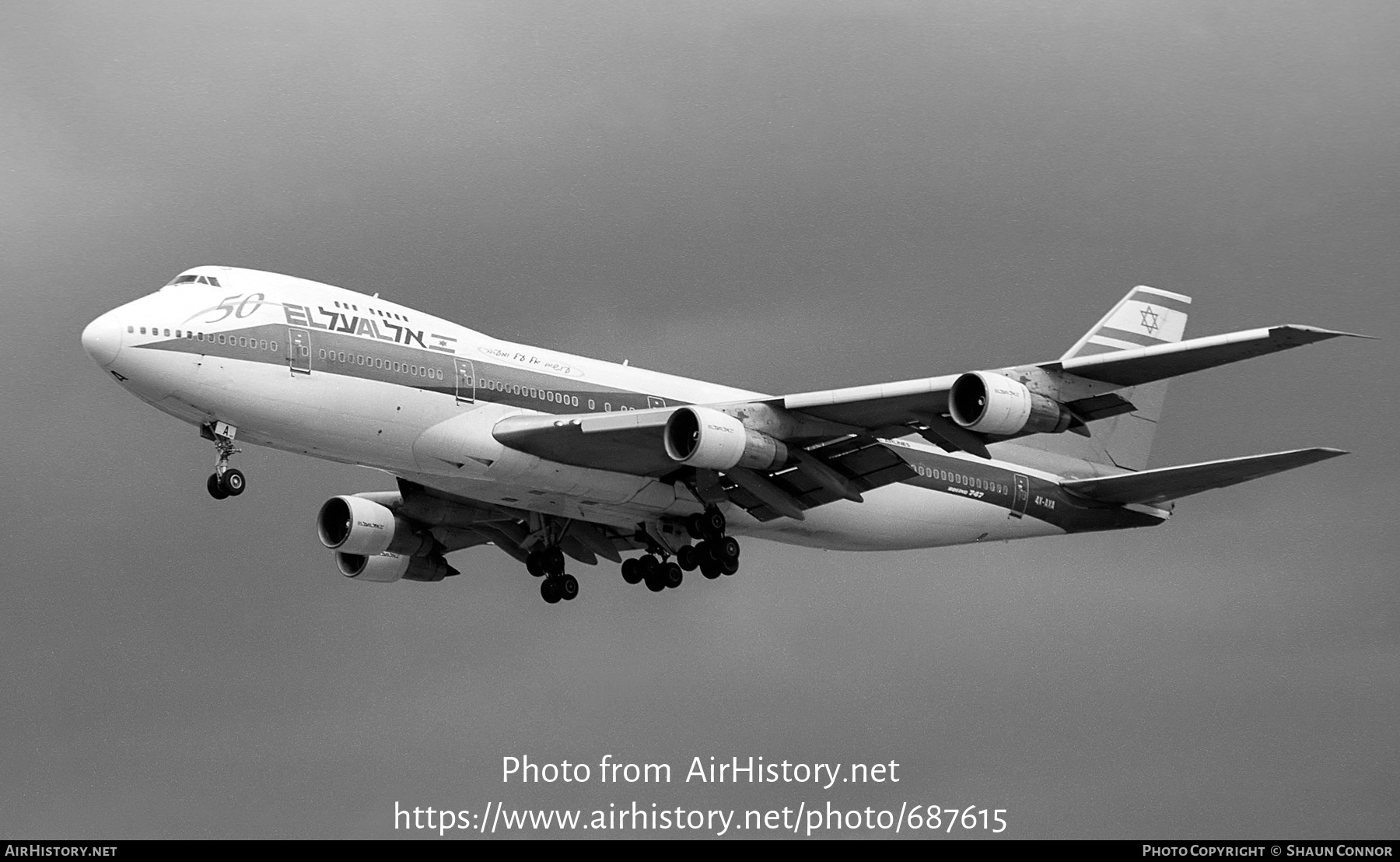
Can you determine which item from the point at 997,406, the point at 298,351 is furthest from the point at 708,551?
the point at 298,351

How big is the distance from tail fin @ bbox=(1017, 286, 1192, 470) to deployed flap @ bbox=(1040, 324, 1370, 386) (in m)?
10.9

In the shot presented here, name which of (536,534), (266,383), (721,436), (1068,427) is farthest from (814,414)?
(266,383)

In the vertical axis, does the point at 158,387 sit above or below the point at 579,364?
below

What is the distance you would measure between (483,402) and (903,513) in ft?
41.1

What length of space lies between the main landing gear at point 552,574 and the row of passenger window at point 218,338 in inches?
440

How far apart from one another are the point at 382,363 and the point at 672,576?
1033 cm

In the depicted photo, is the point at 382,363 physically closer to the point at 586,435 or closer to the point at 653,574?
the point at 586,435

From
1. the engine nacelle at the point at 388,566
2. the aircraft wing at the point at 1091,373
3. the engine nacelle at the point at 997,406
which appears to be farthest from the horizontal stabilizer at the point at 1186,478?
the engine nacelle at the point at 388,566

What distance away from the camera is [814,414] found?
4416cm

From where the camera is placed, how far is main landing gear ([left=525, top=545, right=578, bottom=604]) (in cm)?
4925

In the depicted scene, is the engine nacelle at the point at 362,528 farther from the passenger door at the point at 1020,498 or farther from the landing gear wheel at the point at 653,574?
the passenger door at the point at 1020,498

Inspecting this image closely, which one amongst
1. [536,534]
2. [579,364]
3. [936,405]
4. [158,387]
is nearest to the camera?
[158,387]

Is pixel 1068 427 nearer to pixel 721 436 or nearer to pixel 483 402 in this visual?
pixel 721 436

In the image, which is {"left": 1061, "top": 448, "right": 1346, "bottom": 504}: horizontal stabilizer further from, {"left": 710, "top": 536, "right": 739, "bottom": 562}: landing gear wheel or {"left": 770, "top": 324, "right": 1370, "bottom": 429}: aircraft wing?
{"left": 710, "top": 536, "right": 739, "bottom": 562}: landing gear wheel
